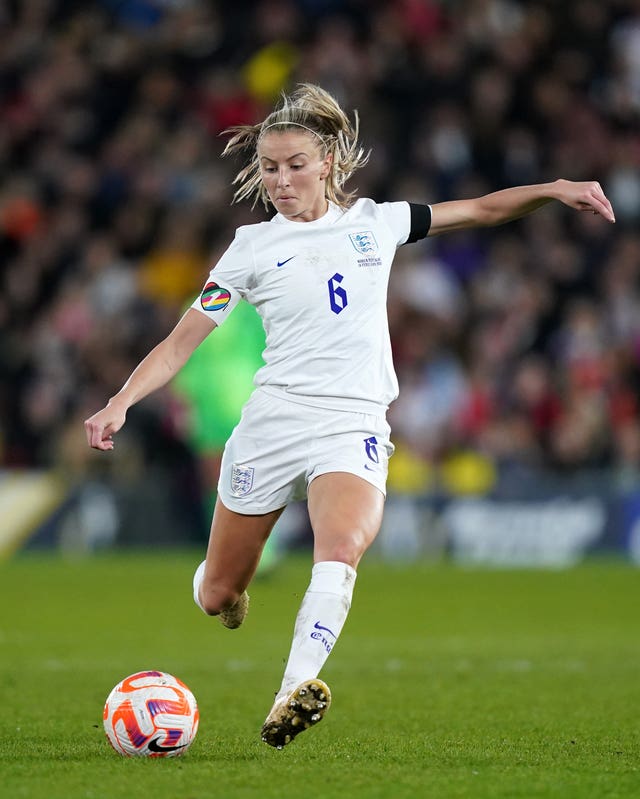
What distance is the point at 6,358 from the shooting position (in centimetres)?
1816

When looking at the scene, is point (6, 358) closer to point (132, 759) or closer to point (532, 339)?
Answer: point (532, 339)

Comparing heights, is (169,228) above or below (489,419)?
Result: above

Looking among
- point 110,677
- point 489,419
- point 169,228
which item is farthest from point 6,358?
point 110,677

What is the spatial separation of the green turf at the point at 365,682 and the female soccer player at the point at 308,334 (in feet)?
2.92

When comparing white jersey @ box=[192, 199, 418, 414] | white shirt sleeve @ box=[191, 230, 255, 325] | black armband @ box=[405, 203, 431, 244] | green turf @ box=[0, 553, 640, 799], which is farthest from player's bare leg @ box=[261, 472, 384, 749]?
black armband @ box=[405, 203, 431, 244]

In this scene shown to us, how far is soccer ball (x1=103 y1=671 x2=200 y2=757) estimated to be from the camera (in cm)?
545

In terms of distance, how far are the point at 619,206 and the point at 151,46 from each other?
6.85 metres

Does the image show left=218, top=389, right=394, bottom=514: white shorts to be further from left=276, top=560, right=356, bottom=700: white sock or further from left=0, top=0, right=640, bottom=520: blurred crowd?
left=0, top=0, right=640, bottom=520: blurred crowd

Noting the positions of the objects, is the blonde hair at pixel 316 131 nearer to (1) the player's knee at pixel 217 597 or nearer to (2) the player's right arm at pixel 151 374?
(2) the player's right arm at pixel 151 374

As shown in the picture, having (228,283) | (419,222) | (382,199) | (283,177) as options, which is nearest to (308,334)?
(228,283)

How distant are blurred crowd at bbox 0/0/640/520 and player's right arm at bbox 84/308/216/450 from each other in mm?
10576

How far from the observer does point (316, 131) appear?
584 cm

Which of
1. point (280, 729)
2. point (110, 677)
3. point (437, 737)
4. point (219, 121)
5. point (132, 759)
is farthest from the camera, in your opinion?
point (219, 121)

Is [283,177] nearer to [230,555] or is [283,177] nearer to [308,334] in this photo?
[308,334]
